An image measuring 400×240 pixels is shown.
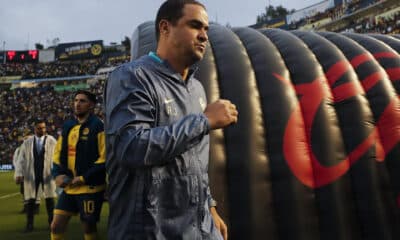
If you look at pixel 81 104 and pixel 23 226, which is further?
pixel 23 226

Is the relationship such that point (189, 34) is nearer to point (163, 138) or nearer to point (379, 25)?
point (163, 138)

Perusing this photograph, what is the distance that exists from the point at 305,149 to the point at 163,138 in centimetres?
201

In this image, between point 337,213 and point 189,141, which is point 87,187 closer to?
point 337,213

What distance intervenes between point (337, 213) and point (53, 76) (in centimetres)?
4800

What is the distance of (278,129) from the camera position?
118 inches

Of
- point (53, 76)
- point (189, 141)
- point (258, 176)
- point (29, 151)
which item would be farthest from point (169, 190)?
point (53, 76)

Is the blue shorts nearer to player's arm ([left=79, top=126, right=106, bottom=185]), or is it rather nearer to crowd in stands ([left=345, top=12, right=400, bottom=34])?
player's arm ([left=79, top=126, right=106, bottom=185])

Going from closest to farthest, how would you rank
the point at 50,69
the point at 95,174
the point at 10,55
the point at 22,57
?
the point at 95,174 < the point at 50,69 < the point at 10,55 < the point at 22,57

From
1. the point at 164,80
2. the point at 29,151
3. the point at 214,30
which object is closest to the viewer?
the point at 164,80

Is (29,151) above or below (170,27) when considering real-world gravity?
below

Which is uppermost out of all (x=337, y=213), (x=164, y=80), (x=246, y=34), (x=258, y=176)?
(x=246, y=34)

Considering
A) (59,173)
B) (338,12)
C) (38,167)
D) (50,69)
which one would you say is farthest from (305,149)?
(50,69)

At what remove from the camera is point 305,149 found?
2.99 meters

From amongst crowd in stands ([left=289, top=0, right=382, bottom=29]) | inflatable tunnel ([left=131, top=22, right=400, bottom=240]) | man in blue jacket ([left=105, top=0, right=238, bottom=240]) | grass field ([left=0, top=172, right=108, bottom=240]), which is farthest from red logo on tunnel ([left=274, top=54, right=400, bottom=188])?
crowd in stands ([left=289, top=0, right=382, bottom=29])
